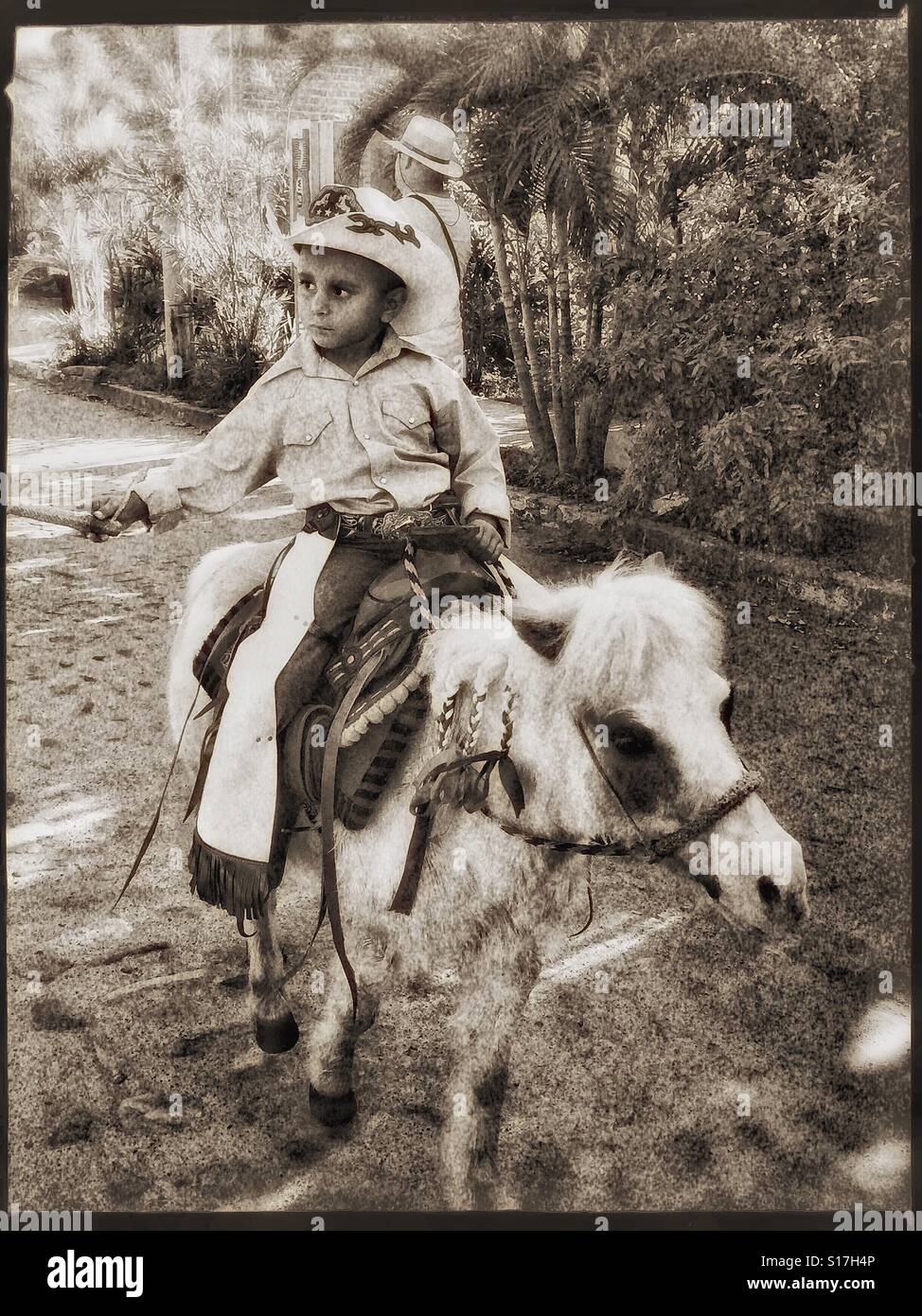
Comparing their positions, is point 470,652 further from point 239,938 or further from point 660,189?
point 660,189

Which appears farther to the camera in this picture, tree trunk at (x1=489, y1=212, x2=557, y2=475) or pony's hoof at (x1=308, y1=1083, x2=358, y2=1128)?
tree trunk at (x1=489, y1=212, x2=557, y2=475)

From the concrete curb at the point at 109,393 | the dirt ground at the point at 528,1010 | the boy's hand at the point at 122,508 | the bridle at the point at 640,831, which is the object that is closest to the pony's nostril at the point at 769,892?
the bridle at the point at 640,831

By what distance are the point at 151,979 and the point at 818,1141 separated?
2020 millimetres

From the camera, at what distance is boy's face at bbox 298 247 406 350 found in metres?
3.36

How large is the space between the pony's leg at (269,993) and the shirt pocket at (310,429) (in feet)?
4.27

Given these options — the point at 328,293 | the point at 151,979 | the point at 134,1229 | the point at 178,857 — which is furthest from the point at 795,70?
the point at 134,1229

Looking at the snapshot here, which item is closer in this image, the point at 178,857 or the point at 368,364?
the point at 368,364

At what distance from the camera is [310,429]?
11.4ft

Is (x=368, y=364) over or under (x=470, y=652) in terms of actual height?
over

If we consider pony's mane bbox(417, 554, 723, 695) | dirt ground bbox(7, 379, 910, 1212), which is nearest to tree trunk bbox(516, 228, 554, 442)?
dirt ground bbox(7, 379, 910, 1212)

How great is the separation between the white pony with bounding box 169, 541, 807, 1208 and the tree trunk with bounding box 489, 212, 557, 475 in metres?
0.56

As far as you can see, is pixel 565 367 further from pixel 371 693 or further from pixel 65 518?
pixel 65 518

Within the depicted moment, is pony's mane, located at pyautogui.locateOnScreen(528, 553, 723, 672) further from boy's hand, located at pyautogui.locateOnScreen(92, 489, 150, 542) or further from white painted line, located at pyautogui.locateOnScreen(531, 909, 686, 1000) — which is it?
boy's hand, located at pyautogui.locateOnScreen(92, 489, 150, 542)

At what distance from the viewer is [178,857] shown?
371 cm
